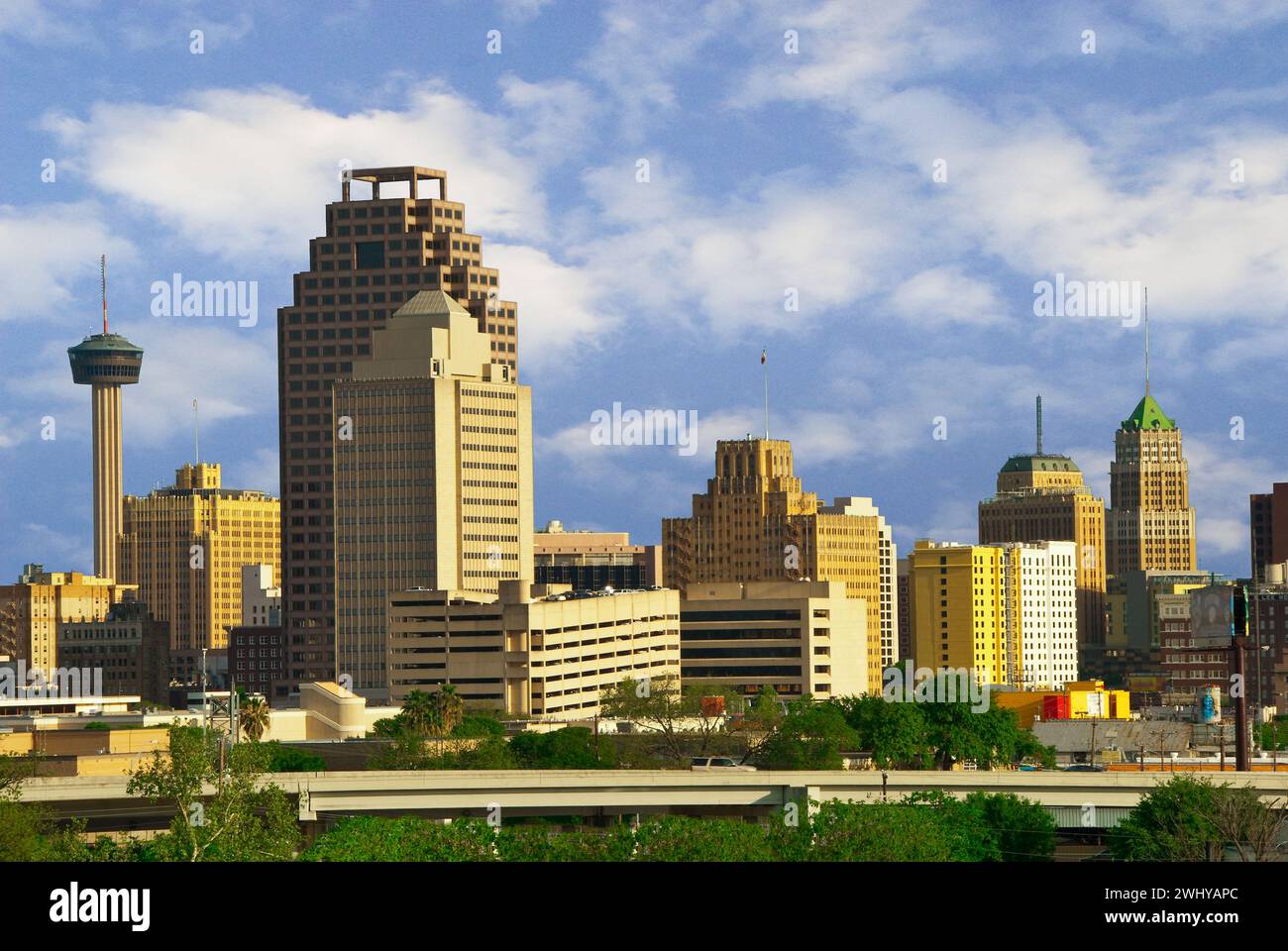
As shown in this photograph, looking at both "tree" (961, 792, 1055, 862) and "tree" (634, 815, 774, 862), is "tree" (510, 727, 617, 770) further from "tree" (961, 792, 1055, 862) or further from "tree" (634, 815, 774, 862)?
"tree" (634, 815, 774, 862)

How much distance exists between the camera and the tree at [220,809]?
7362 centimetres

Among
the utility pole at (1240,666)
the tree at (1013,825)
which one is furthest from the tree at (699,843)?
the utility pole at (1240,666)

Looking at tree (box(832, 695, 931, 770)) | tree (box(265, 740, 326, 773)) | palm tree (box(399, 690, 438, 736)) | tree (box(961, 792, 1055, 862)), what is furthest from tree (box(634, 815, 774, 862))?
palm tree (box(399, 690, 438, 736))

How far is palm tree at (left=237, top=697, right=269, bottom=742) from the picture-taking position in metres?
170

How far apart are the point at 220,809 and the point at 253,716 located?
98045 mm

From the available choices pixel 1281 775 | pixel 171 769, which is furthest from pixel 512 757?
pixel 171 769

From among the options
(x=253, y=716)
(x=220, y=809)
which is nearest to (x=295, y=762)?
(x=253, y=716)

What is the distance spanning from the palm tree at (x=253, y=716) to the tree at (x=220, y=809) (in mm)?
82675

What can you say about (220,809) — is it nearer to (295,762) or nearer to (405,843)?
(405,843)
